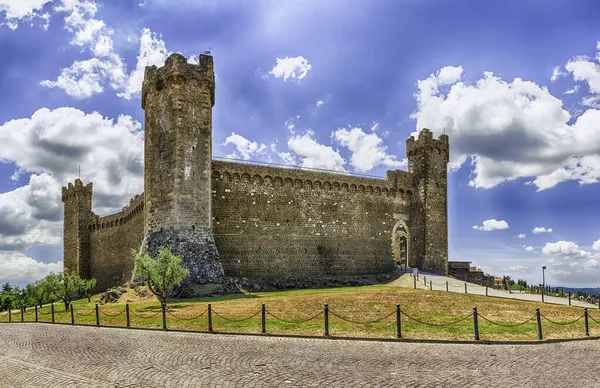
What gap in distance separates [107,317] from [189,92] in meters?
15.2

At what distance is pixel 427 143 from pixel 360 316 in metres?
25.9

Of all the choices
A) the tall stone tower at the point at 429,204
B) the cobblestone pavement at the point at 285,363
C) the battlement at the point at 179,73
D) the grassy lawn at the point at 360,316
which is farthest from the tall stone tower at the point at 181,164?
the tall stone tower at the point at 429,204

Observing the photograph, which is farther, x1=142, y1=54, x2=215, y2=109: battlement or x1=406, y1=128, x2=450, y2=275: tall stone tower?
x1=406, y1=128, x2=450, y2=275: tall stone tower

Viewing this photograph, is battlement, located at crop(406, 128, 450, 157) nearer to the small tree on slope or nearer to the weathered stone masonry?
the weathered stone masonry

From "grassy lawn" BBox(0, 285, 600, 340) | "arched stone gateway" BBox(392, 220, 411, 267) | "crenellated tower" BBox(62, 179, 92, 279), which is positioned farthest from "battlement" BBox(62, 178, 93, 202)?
"arched stone gateway" BBox(392, 220, 411, 267)

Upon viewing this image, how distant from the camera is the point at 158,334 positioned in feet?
50.2

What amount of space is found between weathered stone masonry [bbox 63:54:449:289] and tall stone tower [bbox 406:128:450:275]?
0.08 m

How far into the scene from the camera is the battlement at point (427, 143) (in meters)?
40.2

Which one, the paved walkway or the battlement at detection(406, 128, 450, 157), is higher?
the battlement at detection(406, 128, 450, 157)

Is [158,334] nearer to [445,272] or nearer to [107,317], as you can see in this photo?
[107,317]

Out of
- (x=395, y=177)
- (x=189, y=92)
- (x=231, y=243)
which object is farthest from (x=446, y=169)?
(x=189, y=92)

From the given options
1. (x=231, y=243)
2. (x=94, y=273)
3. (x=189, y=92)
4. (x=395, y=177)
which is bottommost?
(x=94, y=273)

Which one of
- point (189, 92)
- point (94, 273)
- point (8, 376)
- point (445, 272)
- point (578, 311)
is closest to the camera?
point (8, 376)

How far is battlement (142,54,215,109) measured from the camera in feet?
99.3
